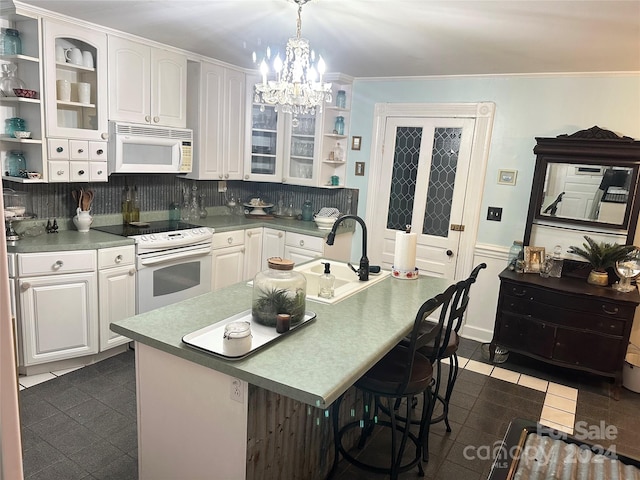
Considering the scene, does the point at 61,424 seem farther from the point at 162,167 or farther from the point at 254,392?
the point at 162,167

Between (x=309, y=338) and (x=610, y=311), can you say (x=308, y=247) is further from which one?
(x=309, y=338)

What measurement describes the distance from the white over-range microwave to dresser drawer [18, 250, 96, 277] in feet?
2.46

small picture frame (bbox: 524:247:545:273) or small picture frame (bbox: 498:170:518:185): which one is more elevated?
small picture frame (bbox: 498:170:518:185)

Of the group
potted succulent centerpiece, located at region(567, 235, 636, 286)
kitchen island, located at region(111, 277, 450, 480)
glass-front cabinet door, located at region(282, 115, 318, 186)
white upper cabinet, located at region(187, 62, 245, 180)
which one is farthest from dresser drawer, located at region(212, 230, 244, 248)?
potted succulent centerpiece, located at region(567, 235, 636, 286)

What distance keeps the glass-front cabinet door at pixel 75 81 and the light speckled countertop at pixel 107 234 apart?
709 millimetres

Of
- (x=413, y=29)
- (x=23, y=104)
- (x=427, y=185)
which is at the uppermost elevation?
(x=413, y=29)

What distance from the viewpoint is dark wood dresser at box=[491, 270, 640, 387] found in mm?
3244

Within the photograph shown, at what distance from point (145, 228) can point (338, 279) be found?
1829mm

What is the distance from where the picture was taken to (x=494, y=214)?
4066 millimetres

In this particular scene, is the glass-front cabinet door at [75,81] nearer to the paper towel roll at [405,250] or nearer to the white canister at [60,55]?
the white canister at [60,55]

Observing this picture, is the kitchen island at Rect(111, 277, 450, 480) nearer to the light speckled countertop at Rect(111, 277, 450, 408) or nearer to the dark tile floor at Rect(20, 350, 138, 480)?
the light speckled countertop at Rect(111, 277, 450, 408)

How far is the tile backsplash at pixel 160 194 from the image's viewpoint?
3406mm

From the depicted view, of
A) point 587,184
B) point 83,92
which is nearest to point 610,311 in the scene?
point 587,184

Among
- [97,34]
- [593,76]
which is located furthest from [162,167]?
[593,76]
